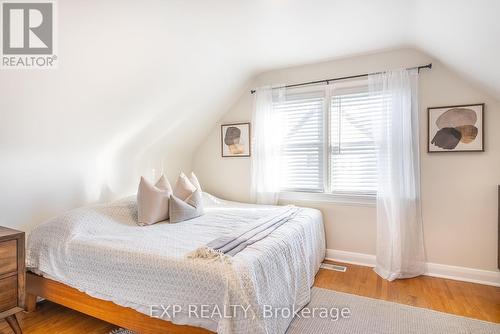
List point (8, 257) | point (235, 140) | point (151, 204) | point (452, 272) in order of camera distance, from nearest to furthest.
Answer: point (8, 257)
point (151, 204)
point (452, 272)
point (235, 140)

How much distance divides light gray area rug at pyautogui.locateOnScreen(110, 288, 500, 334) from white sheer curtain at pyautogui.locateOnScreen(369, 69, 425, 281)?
631mm

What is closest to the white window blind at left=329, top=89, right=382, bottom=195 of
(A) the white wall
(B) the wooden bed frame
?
(A) the white wall

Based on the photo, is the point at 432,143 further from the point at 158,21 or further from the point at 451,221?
the point at 158,21

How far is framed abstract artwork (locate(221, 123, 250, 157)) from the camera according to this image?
365 centimetres

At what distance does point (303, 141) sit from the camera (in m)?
3.33

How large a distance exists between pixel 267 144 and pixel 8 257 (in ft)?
8.42

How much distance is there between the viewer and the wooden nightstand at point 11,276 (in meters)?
1.70

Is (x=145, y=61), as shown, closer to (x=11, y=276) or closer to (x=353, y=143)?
(x=11, y=276)

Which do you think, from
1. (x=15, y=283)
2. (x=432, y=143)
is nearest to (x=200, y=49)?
(x=15, y=283)

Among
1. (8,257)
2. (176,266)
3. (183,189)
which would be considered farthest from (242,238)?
(8,257)

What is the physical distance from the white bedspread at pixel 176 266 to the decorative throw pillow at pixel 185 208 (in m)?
0.10

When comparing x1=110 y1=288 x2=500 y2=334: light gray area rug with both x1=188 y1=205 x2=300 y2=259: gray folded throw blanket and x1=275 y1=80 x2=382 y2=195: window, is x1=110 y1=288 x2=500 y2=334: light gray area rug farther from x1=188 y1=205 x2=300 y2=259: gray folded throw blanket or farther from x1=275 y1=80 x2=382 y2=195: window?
x1=275 y1=80 x2=382 y2=195: window

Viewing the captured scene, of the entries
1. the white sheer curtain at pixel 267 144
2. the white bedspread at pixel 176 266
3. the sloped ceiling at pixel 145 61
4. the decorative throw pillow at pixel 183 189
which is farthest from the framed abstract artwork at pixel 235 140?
the white bedspread at pixel 176 266

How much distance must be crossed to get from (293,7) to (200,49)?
90cm
